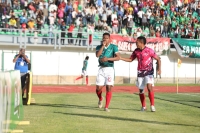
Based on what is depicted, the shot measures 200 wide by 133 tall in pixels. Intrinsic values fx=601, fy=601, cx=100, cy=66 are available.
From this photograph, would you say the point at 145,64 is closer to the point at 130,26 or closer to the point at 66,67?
the point at 66,67

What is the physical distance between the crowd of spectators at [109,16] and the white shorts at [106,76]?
2223 centimetres

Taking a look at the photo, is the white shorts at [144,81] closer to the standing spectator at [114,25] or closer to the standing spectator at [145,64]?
the standing spectator at [145,64]

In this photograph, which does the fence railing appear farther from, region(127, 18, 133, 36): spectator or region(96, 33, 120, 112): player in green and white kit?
region(96, 33, 120, 112): player in green and white kit

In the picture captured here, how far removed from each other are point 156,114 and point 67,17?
25.7 meters

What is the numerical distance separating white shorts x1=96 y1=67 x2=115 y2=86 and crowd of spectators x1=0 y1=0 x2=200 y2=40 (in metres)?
22.2

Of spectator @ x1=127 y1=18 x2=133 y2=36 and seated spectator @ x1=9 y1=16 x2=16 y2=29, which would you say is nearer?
seated spectator @ x1=9 y1=16 x2=16 y2=29

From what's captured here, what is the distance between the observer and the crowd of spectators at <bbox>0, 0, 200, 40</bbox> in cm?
3931

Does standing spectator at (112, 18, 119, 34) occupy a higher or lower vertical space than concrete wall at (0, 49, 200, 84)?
higher

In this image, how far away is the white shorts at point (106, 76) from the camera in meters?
16.8

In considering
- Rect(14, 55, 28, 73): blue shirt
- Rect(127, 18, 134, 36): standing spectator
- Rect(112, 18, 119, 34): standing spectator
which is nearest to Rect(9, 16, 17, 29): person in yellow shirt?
Rect(112, 18, 119, 34): standing spectator

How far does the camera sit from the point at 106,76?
16.8 metres

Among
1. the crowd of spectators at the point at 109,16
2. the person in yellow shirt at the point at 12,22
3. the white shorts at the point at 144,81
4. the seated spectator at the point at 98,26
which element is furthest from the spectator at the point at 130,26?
the white shorts at the point at 144,81

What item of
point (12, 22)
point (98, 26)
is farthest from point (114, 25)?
point (12, 22)

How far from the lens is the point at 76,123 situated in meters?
13.3
